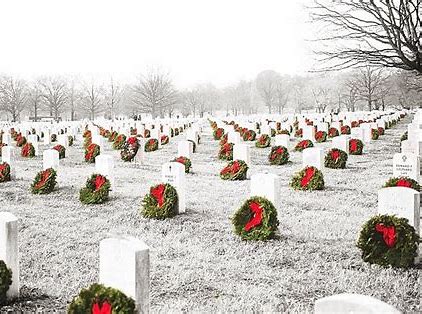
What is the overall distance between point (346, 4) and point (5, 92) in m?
51.9

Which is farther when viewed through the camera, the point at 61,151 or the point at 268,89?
the point at 268,89

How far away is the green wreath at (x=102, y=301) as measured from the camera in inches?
148

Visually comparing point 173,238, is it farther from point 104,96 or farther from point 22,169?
point 104,96

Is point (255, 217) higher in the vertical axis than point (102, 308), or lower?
higher

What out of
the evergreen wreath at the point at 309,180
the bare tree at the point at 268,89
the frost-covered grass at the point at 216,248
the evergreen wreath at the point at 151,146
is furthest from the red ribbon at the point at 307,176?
the bare tree at the point at 268,89

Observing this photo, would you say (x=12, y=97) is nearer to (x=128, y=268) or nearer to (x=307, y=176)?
(x=307, y=176)

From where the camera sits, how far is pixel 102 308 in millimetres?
3797

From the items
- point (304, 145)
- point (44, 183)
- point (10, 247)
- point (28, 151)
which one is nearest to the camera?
point (10, 247)

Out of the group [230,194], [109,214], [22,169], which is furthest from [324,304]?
[22,169]

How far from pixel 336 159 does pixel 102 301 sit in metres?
10.1

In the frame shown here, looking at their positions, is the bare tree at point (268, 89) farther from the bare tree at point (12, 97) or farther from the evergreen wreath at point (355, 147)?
the evergreen wreath at point (355, 147)

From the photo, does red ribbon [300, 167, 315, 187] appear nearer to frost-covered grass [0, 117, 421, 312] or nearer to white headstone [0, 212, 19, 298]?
frost-covered grass [0, 117, 421, 312]

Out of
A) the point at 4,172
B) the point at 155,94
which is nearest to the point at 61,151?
the point at 4,172

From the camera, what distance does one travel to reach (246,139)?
22.4m
